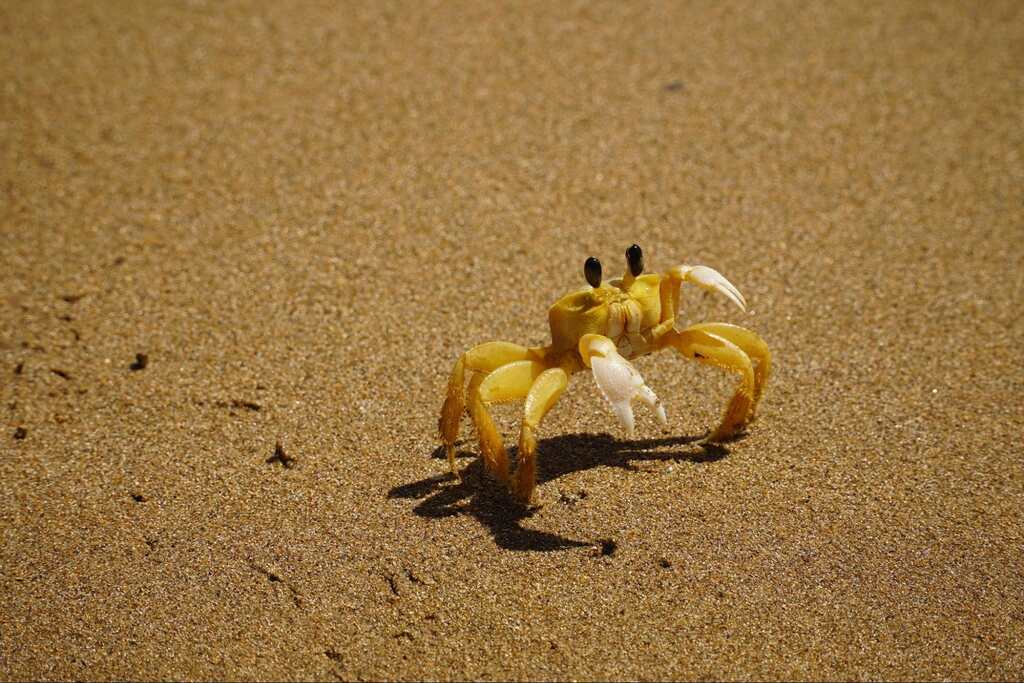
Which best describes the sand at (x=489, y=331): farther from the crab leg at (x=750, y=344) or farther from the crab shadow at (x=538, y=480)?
the crab leg at (x=750, y=344)

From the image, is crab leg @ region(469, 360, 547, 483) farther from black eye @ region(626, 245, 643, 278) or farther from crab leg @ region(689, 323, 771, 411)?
crab leg @ region(689, 323, 771, 411)

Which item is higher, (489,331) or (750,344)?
(750,344)

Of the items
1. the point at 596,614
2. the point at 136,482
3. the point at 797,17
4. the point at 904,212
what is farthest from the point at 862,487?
the point at 797,17

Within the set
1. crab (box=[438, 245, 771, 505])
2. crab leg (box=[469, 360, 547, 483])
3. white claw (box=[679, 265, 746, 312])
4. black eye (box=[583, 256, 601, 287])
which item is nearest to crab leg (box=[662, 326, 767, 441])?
crab (box=[438, 245, 771, 505])

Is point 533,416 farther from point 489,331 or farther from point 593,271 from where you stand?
point 489,331

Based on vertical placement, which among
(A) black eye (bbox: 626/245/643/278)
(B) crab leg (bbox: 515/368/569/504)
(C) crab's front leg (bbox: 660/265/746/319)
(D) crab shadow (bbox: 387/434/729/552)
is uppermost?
(A) black eye (bbox: 626/245/643/278)

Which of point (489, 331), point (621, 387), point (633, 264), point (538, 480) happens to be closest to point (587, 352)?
point (621, 387)
